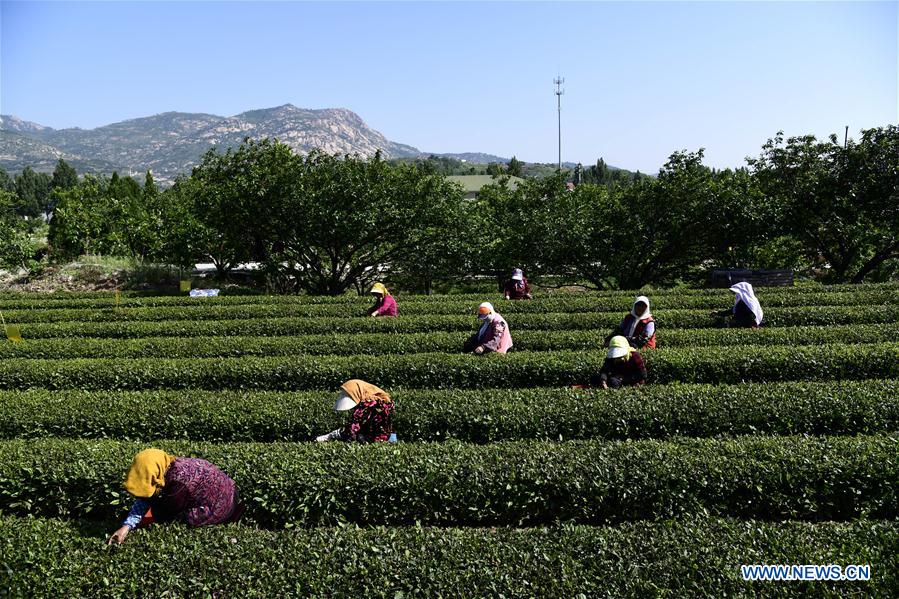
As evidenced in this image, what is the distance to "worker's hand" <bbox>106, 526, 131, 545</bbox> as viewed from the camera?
461cm

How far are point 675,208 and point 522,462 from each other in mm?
16971

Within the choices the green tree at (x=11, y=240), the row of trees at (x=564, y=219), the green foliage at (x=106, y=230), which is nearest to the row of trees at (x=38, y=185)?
the green foliage at (x=106, y=230)

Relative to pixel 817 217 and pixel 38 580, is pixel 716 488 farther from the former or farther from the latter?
pixel 817 217

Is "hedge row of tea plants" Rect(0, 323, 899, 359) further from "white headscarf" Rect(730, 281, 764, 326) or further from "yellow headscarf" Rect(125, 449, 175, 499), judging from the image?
"yellow headscarf" Rect(125, 449, 175, 499)

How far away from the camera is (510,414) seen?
7.30 metres

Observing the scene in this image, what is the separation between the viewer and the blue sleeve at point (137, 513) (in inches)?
188

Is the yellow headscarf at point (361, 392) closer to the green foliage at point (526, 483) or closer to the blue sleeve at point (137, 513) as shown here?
the green foliage at point (526, 483)

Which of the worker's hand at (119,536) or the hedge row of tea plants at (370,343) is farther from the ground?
the hedge row of tea plants at (370,343)

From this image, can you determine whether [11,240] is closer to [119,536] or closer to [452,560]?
[119,536]

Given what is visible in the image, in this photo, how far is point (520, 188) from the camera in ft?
75.3

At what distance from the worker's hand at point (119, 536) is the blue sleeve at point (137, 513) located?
0.07 m

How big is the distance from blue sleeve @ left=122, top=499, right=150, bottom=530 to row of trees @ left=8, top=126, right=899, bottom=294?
50.0 ft

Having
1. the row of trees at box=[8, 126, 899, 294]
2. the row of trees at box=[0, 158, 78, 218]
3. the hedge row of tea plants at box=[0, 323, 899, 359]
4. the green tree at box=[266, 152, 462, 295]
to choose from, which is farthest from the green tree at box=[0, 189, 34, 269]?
the row of trees at box=[0, 158, 78, 218]

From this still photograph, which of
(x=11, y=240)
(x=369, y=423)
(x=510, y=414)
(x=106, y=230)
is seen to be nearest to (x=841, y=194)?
(x=510, y=414)
